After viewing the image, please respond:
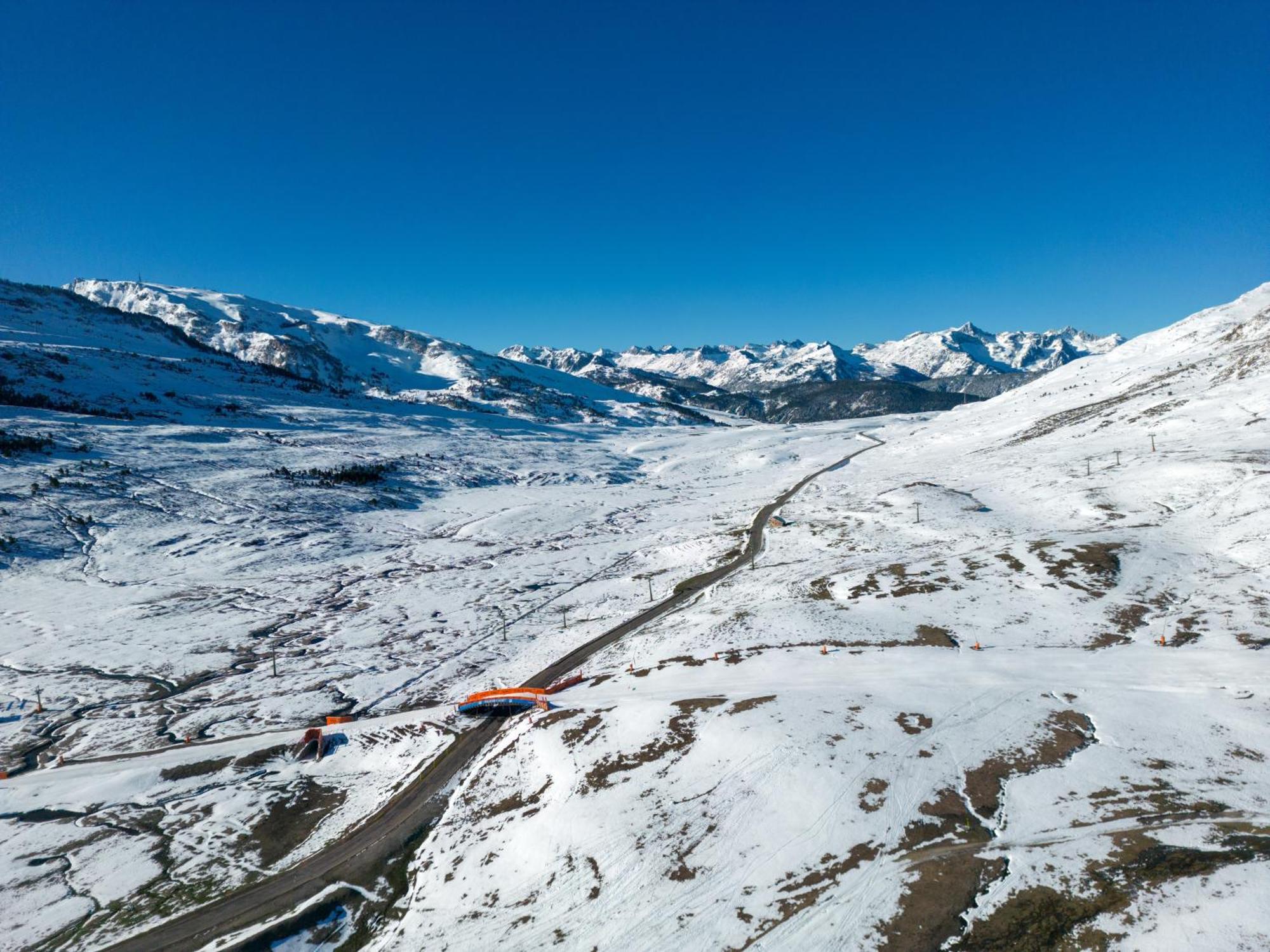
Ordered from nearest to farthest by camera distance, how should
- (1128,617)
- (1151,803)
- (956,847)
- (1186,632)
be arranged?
(956,847) < (1151,803) < (1186,632) < (1128,617)

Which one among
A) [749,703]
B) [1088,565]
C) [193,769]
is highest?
[1088,565]

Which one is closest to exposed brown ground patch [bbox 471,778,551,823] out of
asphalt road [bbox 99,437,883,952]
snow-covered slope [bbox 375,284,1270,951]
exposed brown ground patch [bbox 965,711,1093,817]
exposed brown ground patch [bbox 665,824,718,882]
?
snow-covered slope [bbox 375,284,1270,951]

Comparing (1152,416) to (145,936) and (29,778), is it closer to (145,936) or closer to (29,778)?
(145,936)

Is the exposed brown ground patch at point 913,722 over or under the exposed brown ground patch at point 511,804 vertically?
over

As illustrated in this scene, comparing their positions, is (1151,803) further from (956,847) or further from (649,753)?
(649,753)

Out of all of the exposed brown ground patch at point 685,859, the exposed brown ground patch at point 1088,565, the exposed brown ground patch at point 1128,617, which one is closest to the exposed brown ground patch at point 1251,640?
the exposed brown ground patch at point 1128,617

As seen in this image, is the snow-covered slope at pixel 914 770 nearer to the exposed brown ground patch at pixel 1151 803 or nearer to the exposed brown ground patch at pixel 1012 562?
the exposed brown ground patch at pixel 1151 803

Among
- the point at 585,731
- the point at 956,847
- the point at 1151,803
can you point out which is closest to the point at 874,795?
the point at 956,847
